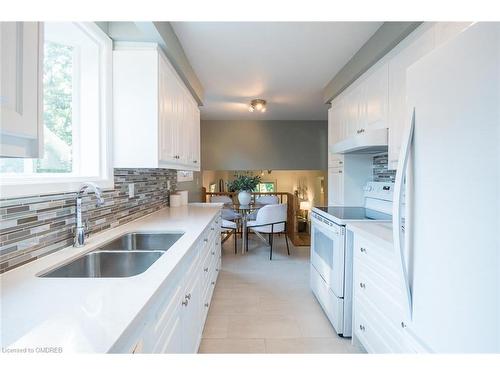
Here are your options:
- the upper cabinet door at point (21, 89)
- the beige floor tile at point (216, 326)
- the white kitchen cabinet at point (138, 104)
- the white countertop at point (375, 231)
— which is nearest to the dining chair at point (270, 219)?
the beige floor tile at point (216, 326)

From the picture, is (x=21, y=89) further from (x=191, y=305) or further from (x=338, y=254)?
(x=338, y=254)

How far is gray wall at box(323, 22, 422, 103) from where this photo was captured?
1795 millimetres

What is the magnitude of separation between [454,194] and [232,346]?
6.00 feet

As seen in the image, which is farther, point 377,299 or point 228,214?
point 228,214

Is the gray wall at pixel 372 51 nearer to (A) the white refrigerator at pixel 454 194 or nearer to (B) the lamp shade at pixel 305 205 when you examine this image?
(A) the white refrigerator at pixel 454 194

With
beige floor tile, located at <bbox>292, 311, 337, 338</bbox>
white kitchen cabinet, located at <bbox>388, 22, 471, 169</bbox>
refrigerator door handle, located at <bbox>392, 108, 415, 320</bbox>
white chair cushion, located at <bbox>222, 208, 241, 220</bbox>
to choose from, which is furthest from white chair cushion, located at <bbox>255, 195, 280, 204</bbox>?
refrigerator door handle, located at <bbox>392, 108, 415, 320</bbox>

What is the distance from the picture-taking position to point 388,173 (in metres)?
2.63

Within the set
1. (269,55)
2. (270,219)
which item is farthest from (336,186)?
(269,55)

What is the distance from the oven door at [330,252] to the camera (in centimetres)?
207

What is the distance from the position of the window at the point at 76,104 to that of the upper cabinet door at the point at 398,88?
2032mm

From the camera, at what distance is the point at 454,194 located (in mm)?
765

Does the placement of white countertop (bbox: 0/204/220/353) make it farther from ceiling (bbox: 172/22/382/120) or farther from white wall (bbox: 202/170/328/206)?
white wall (bbox: 202/170/328/206)

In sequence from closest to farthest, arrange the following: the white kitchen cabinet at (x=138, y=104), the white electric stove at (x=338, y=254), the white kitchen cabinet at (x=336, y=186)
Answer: the white kitchen cabinet at (x=138, y=104) < the white electric stove at (x=338, y=254) < the white kitchen cabinet at (x=336, y=186)
